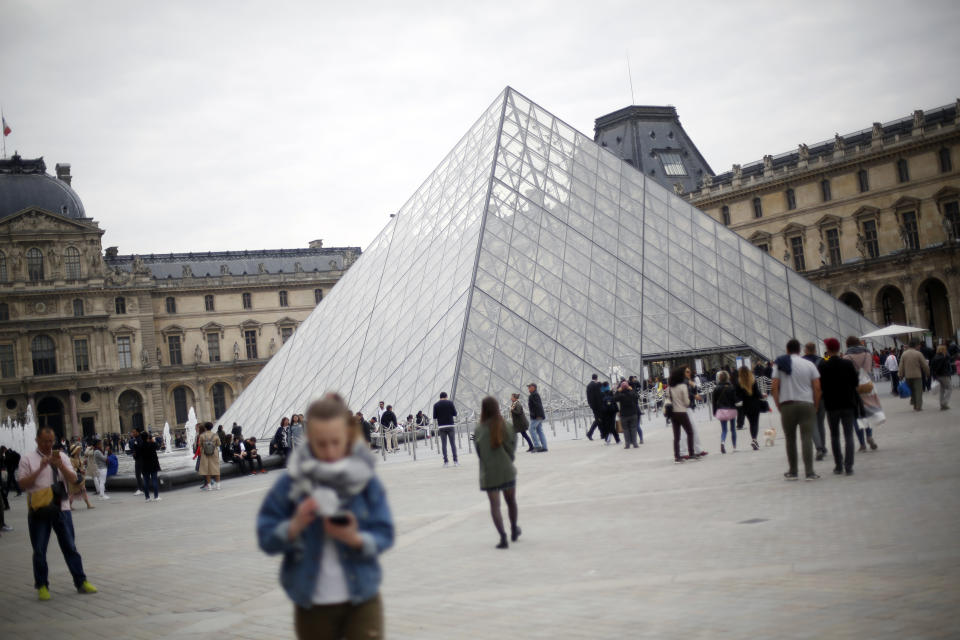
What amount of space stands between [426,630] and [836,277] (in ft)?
164

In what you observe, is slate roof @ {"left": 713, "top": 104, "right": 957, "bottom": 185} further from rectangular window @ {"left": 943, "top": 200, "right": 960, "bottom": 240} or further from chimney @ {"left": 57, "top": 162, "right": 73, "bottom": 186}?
chimney @ {"left": 57, "top": 162, "right": 73, "bottom": 186}

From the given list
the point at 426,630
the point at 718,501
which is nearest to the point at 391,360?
the point at 718,501

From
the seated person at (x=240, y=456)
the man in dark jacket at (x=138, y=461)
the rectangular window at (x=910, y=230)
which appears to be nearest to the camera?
the man in dark jacket at (x=138, y=461)

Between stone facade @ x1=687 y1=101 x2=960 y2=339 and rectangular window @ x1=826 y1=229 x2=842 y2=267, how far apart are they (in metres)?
0.06

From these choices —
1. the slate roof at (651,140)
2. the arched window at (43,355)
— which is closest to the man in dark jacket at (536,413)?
the slate roof at (651,140)

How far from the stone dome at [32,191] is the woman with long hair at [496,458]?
59584 millimetres

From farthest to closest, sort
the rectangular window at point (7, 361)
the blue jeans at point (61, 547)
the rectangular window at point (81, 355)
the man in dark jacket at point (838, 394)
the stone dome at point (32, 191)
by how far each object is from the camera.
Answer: the rectangular window at point (81, 355) < the stone dome at point (32, 191) < the rectangular window at point (7, 361) < the man in dark jacket at point (838, 394) < the blue jeans at point (61, 547)

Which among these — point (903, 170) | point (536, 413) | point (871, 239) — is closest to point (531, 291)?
point (536, 413)

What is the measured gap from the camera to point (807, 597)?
4867 mm

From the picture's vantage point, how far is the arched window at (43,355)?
2367 inches

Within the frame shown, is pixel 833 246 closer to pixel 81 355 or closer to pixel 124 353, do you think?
pixel 124 353

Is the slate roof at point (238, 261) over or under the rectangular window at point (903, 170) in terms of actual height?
over

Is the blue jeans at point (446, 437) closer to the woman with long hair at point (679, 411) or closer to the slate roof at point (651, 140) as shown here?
the woman with long hair at point (679, 411)

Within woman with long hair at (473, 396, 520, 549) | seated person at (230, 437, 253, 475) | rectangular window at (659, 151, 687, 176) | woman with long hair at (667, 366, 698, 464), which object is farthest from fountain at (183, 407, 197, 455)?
woman with long hair at (473, 396, 520, 549)
